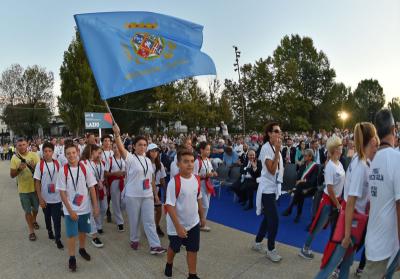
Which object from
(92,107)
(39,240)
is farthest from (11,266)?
(92,107)

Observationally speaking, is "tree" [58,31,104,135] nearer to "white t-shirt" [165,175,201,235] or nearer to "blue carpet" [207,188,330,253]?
"blue carpet" [207,188,330,253]

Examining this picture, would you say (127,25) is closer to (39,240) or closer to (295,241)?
(39,240)

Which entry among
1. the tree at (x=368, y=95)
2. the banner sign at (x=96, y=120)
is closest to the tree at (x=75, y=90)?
the banner sign at (x=96, y=120)

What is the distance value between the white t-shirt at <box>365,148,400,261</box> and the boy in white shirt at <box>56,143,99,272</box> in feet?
12.0

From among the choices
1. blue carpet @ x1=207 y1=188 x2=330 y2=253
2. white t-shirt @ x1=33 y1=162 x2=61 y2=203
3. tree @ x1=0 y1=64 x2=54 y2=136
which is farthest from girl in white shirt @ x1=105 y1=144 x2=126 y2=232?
tree @ x1=0 y1=64 x2=54 y2=136

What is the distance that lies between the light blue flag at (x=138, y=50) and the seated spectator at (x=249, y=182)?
3.59 m

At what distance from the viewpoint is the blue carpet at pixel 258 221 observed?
5.59 meters

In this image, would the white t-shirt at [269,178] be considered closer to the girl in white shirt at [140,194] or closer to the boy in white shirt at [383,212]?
the girl in white shirt at [140,194]

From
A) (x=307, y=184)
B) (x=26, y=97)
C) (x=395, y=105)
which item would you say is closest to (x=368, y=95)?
(x=395, y=105)

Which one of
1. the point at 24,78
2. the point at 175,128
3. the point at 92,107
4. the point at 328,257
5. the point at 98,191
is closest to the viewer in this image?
the point at 328,257

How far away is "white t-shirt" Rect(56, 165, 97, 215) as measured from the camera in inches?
178

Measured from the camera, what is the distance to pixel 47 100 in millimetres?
53938

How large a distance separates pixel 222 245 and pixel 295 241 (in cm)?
129

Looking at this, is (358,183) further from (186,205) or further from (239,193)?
(239,193)
